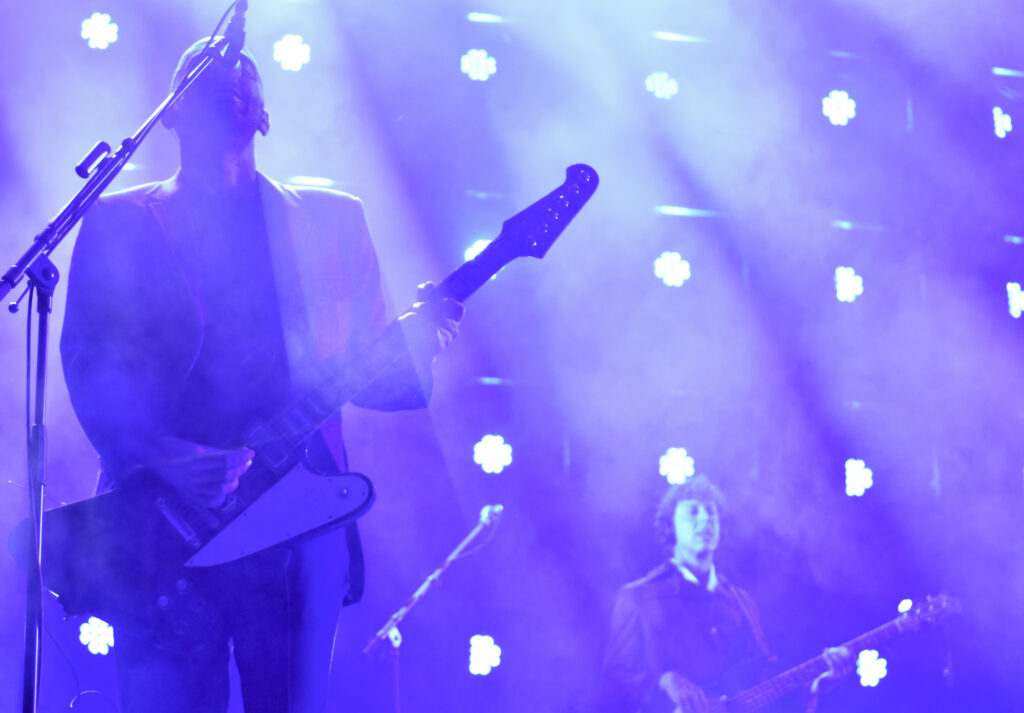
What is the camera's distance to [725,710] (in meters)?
3.17

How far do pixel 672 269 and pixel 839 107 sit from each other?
1.03 metres

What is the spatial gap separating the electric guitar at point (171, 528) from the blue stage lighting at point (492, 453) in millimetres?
1654

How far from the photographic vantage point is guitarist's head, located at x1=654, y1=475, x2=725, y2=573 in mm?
3445

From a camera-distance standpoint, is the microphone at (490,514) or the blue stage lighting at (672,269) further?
the blue stage lighting at (672,269)

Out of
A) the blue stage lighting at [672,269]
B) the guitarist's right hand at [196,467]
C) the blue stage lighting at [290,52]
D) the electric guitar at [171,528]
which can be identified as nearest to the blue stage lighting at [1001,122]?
the blue stage lighting at [672,269]

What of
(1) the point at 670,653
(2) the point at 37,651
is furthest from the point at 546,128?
(2) the point at 37,651

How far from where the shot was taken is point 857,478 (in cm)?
374

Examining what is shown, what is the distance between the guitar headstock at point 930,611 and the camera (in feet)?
11.5

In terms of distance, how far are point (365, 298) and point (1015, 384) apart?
3.12 meters

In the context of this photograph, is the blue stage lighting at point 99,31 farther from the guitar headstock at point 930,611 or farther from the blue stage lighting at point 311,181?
the guitar headstock at point 930,611

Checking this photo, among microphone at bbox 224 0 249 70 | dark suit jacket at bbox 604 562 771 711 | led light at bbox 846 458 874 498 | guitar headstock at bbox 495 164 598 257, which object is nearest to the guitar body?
guitar headstock at bbox 495 164 598 257

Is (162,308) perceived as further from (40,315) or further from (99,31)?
(99,31)

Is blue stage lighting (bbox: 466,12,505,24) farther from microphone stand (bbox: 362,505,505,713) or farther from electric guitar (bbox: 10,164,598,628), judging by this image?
electric guitar (bbox: 10,164,598,628)

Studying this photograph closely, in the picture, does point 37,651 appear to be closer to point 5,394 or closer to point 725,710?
point 5,394
